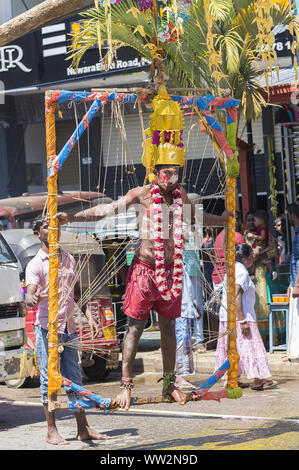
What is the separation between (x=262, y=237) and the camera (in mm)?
12625

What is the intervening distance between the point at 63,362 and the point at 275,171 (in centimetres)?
890

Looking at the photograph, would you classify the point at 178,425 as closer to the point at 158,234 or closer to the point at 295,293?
the point at 158,234

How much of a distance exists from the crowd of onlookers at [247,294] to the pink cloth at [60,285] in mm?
1193

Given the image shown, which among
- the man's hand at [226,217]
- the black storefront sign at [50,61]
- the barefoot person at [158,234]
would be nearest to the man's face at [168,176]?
the barefoot person at [158,234]

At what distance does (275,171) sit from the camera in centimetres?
1526

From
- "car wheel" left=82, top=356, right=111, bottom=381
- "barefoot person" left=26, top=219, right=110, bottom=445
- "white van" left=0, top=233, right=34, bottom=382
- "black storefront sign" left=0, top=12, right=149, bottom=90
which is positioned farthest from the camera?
"black storefront sign" left=0, top=12, right=149, bottom=90

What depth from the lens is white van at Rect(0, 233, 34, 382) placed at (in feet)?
26.7

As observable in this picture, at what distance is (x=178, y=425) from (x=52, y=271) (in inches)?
82.0

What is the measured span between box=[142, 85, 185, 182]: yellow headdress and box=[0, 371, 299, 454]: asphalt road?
7.90 feet

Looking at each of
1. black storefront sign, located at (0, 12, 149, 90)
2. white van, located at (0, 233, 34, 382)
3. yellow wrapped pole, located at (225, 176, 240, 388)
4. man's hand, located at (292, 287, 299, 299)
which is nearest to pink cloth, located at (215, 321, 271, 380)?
man's hand, located at (292, 287, 299, 299)

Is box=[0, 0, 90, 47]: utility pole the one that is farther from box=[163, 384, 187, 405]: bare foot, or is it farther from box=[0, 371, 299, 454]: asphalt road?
box=[0, 371, 299, 454]: asphalt road

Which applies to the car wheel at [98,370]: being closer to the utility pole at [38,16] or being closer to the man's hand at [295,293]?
the man's hand at [295,293]

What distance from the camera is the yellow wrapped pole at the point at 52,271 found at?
668 cm

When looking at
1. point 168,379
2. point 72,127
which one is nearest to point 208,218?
point 168,379
